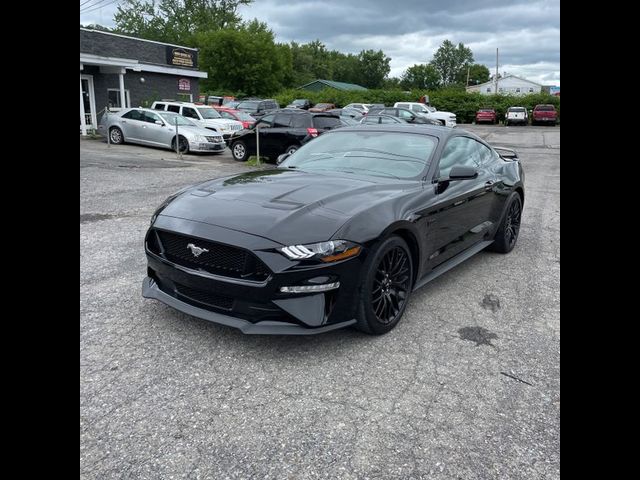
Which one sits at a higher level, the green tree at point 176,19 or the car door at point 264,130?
the green tree at point 176,19

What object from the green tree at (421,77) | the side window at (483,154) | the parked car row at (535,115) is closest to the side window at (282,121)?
the side window at (483,154)

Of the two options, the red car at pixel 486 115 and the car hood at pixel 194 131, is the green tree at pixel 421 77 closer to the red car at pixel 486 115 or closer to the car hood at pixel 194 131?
the red car at pixel 486 115

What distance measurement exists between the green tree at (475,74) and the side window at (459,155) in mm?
130624

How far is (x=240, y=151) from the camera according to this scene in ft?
51.7

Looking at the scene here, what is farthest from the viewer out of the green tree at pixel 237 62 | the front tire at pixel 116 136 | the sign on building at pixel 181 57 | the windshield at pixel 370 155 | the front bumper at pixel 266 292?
the green tree at pixel 237 62

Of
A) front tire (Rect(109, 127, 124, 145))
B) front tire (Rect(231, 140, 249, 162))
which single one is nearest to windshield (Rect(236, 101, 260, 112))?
front tire (Rect(109, 127, 124, 145))

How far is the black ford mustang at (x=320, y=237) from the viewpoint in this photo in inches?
128

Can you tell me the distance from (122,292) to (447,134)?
10.9 ft

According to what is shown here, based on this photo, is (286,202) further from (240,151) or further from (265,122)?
(240,151)

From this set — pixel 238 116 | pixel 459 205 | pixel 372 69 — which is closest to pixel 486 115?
pixel 238 116

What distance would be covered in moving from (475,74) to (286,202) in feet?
469

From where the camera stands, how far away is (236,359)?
335 centimetres

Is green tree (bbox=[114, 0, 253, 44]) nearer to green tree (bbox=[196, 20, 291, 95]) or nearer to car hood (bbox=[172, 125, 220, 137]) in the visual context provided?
green tree (bbox=[196, 20, 291, 95])
